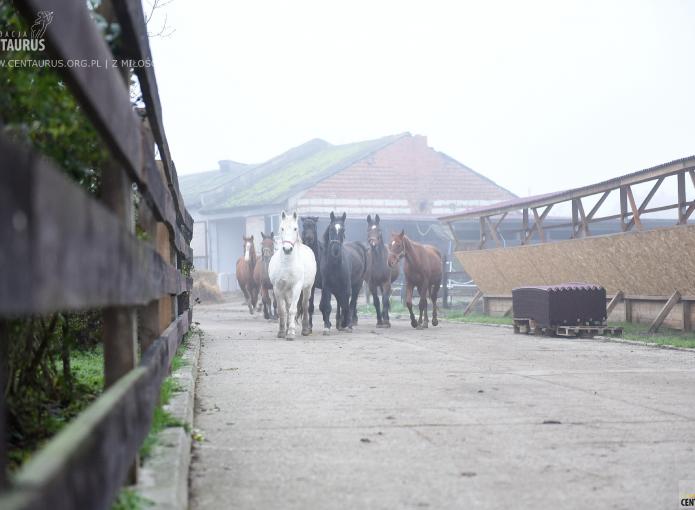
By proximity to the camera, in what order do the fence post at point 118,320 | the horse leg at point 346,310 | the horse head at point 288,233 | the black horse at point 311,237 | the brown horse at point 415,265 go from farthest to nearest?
the brown horse at point 415,265, the horse leg at point 346,310, the black horse at point 311,237, the horse head at point 288,233, the fence post at point 118,320

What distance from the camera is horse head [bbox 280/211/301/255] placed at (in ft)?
41.7

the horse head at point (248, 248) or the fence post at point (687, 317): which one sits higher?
the horse head at point (248, 248)

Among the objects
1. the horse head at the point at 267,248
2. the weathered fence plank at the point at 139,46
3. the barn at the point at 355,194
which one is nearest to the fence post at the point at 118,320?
the weathered fence plank at the point at 139,46

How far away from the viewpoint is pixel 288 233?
1287 cm

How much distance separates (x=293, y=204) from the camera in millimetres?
40781

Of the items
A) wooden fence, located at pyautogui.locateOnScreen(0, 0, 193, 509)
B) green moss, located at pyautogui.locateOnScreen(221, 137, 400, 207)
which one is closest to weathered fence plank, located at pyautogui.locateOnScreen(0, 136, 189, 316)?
wooden fence, located at pyautogui.locateOnScreen(0, 0, 193, 509)

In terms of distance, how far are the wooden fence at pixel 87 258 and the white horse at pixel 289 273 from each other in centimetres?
967

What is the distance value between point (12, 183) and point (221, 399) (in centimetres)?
497

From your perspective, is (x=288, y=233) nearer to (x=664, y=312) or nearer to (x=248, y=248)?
(x=664, y=312)

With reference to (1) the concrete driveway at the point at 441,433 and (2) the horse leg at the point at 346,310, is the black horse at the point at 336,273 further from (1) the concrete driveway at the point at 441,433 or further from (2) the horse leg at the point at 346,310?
(1) the concrete driveway at the point at 441,433

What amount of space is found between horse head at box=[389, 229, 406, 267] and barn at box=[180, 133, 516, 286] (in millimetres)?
22571

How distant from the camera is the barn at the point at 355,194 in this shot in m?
41.3

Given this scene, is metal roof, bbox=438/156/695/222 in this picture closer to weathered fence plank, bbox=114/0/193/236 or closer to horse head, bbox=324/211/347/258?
horse head, bbox=324/211/347/258

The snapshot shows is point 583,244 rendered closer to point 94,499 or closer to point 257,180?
point 94,499
